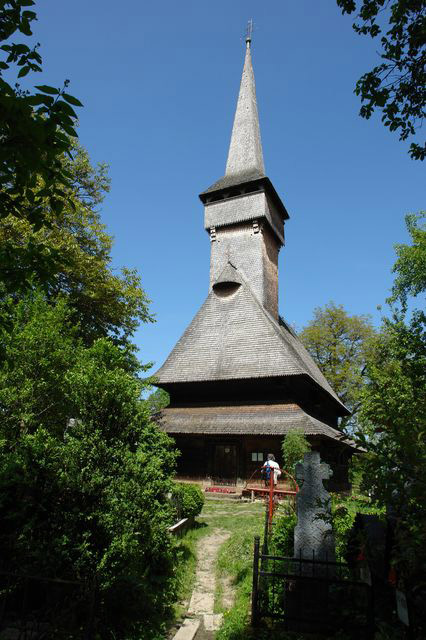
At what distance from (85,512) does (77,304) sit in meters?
16.6

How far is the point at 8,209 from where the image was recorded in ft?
12.8

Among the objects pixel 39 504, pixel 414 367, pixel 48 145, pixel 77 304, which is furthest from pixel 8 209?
pixel 77 304

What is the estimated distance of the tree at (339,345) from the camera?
36.2 meters

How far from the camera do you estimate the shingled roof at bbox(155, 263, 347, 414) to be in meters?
19.3

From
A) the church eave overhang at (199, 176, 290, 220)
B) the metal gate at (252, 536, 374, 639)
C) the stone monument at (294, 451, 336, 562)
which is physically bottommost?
the metal gate at (252, 536, 374, 639)

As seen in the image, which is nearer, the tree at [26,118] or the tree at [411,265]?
the tree at [26,118]

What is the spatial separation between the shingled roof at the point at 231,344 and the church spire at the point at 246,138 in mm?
7464

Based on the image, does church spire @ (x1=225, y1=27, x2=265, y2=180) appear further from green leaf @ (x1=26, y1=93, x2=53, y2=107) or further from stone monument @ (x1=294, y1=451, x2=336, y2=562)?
green leaf @ (x1=26, y1=93, x2=53, y2=107)

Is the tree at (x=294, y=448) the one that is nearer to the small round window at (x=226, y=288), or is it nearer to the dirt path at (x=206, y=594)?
the dirt path at (x=206, y=594)

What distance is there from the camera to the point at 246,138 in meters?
28.2

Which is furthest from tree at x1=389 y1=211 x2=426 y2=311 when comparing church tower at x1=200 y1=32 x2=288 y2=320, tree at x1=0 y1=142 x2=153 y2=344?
tree at x1=0 y1=142 x2=153 y2=344

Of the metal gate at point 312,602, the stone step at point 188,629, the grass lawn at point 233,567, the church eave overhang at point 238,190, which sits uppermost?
the church eave overhang at point 238,190

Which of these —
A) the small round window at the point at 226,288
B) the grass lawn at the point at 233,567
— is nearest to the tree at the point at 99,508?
the grass lawn at the point at 233,567

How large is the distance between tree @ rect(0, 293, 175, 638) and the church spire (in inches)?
839
